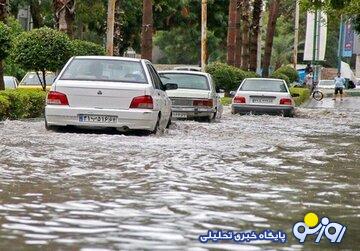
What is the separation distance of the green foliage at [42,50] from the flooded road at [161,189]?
30.9 feet

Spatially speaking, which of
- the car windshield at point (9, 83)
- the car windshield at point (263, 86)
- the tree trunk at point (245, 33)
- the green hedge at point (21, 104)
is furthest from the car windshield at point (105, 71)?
the tree trunk at point (245, 33)

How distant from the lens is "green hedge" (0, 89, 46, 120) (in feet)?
63.3

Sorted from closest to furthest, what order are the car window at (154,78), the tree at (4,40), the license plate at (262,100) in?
1. the car window at (154,78)
2. the tree at (4,40)
3. the license plate at (262,100)

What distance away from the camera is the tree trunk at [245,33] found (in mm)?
46794

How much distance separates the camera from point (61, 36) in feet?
82.2

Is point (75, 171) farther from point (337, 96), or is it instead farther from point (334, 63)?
point (334, 63)

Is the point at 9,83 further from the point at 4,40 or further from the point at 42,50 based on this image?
the point at 4,40

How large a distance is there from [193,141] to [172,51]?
263 feet

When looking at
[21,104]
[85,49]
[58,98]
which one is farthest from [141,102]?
[85,49]

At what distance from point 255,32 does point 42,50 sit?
23.1 meters

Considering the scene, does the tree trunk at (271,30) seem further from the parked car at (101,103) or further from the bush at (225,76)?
the parked car at (101,103)

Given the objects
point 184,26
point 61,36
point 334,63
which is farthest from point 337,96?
point 334,63

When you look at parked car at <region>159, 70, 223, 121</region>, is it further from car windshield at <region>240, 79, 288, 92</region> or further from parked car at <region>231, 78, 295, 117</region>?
car windshield at <region>240, 79, 288, 92</region>

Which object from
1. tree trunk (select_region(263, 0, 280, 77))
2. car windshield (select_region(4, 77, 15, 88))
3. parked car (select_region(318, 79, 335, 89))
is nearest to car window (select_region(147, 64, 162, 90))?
car windshield (select_region(4, 77, 15, 88))
